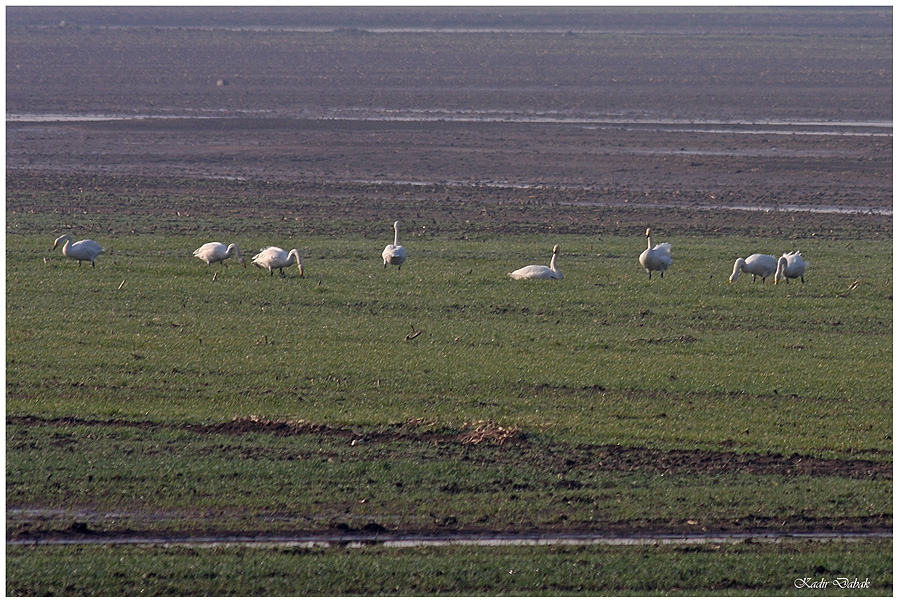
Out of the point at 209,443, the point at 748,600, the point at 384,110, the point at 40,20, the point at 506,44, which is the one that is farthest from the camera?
the point at 40,20

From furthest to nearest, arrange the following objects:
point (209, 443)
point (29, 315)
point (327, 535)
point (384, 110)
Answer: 1. point (384, 110)
2. point (29, 315)
3. point (209, 443)
4. point (327, 535)

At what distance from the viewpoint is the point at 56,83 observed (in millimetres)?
45250

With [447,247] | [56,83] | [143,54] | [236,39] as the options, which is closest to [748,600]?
[447,247]

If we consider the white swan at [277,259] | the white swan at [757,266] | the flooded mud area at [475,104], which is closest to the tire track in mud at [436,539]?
the white swan at [757,266]

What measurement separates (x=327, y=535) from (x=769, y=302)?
8888 millimetres

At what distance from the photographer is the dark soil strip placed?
857 cm

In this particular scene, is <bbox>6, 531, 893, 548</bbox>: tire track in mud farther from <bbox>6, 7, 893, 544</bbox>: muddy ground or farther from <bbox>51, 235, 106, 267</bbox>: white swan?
<bbox>51, 235, 106, 267</bbox>: white swan

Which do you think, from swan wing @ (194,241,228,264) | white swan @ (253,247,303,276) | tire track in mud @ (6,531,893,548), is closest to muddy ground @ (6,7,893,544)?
tire track in mud @ (6,531,893,548)

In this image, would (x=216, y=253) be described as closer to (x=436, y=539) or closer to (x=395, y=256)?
(x=395, y=256)

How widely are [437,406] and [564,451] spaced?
5.18 feet

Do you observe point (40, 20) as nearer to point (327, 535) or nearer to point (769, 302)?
point (769, 302)

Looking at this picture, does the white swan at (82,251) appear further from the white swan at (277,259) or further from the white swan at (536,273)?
the white swan at (536,273)

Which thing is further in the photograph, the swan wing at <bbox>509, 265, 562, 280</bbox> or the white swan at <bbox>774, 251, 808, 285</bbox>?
the swan wing at <bbox>509, 265, 562, 280</bbox>

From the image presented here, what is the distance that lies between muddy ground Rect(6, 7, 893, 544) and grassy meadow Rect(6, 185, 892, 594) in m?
0.47
